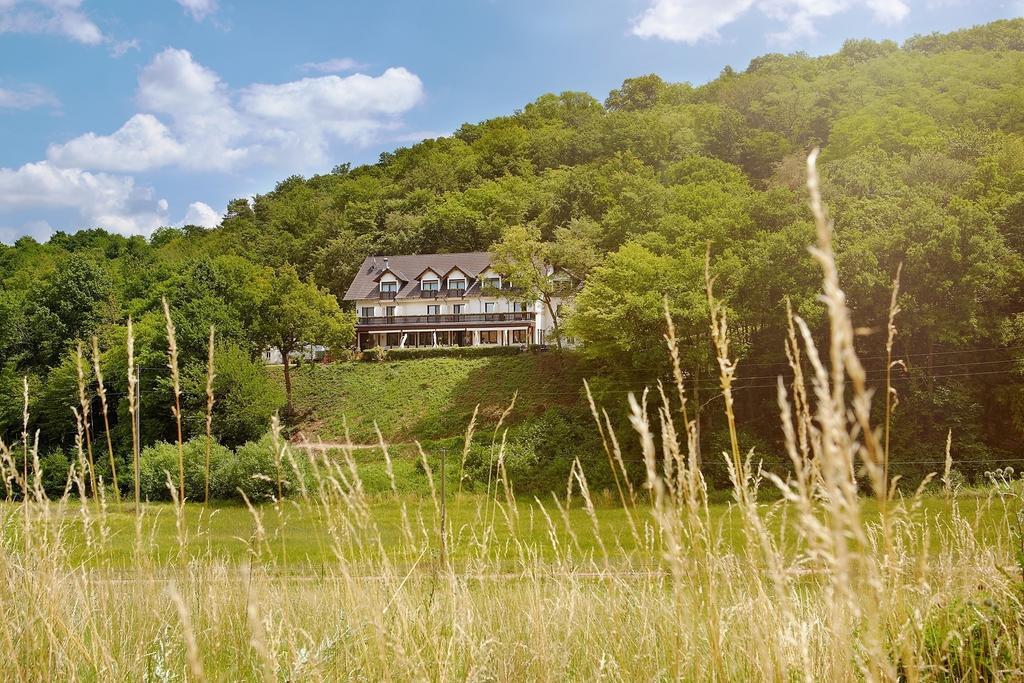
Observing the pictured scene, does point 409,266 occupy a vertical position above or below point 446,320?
above

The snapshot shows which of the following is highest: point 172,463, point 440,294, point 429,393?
point 440,294

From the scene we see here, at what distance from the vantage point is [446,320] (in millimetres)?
49625

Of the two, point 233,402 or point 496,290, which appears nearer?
point 233,402

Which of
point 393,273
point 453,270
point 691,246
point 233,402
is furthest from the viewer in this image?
point 393,273

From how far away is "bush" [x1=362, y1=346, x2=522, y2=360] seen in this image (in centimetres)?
4325

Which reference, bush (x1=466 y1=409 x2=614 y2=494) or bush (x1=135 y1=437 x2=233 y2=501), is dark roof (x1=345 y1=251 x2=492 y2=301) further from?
bush (x1=135 y1=437 x2=233 y2=501)

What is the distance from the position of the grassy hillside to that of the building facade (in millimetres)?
6409

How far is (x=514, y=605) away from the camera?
3504 mm

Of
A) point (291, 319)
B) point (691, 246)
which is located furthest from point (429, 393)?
point (691, 246)

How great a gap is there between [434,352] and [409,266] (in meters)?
10.5

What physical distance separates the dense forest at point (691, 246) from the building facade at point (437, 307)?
4.99 metres

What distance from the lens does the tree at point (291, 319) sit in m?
38.9

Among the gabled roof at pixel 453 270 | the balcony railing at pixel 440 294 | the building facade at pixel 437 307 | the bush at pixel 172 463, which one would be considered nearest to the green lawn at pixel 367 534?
the bush at pixel 172 463

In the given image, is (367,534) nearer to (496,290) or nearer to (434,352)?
(496,290)
